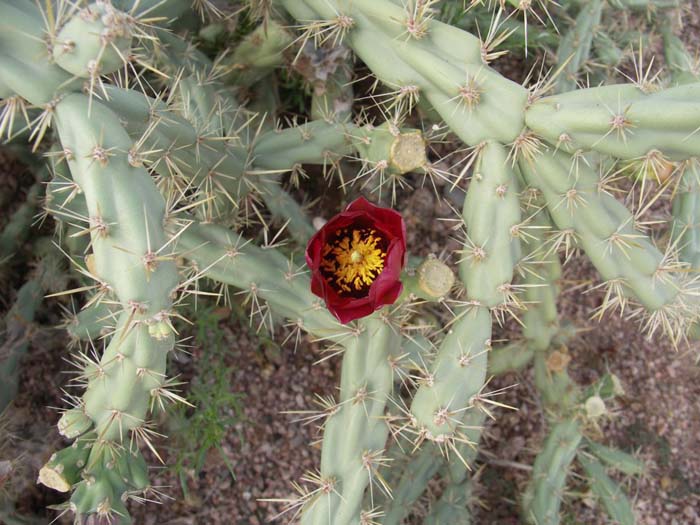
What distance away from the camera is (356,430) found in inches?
72.0

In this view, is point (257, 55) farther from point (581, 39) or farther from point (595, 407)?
point (595, 407)

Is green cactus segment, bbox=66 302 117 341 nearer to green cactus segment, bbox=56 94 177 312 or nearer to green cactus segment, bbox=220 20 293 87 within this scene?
green cactus segment, bbox=56 94 177 312

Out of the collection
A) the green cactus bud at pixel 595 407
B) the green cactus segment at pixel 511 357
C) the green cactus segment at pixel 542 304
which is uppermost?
the green cactus segment at pixel 542 304

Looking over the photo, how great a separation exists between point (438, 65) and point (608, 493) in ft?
6.22

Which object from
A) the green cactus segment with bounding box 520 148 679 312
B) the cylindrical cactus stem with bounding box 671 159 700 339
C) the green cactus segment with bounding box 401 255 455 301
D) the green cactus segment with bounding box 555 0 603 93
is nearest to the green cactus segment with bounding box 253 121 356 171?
the green cactus segment with bounding box 401 255 455 301

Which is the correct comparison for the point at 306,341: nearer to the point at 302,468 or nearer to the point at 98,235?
the point at 302,468

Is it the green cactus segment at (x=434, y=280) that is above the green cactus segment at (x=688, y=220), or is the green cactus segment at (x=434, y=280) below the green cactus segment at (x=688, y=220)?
above

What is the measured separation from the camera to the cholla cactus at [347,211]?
1.34m

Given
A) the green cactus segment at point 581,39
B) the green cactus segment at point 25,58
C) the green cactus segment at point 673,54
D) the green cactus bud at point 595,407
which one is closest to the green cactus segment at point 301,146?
the green cactus segment at point 25,58

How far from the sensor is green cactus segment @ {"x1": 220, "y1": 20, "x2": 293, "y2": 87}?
7.20 feet

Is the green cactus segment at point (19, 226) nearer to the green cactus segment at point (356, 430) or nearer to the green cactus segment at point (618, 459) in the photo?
the green cactus segment at point (356, 430)

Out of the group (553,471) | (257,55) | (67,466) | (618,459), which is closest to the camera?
(67,466)

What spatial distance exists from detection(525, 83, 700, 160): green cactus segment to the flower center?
563 mm

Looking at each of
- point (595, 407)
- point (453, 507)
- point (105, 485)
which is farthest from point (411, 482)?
point (105, 485)
